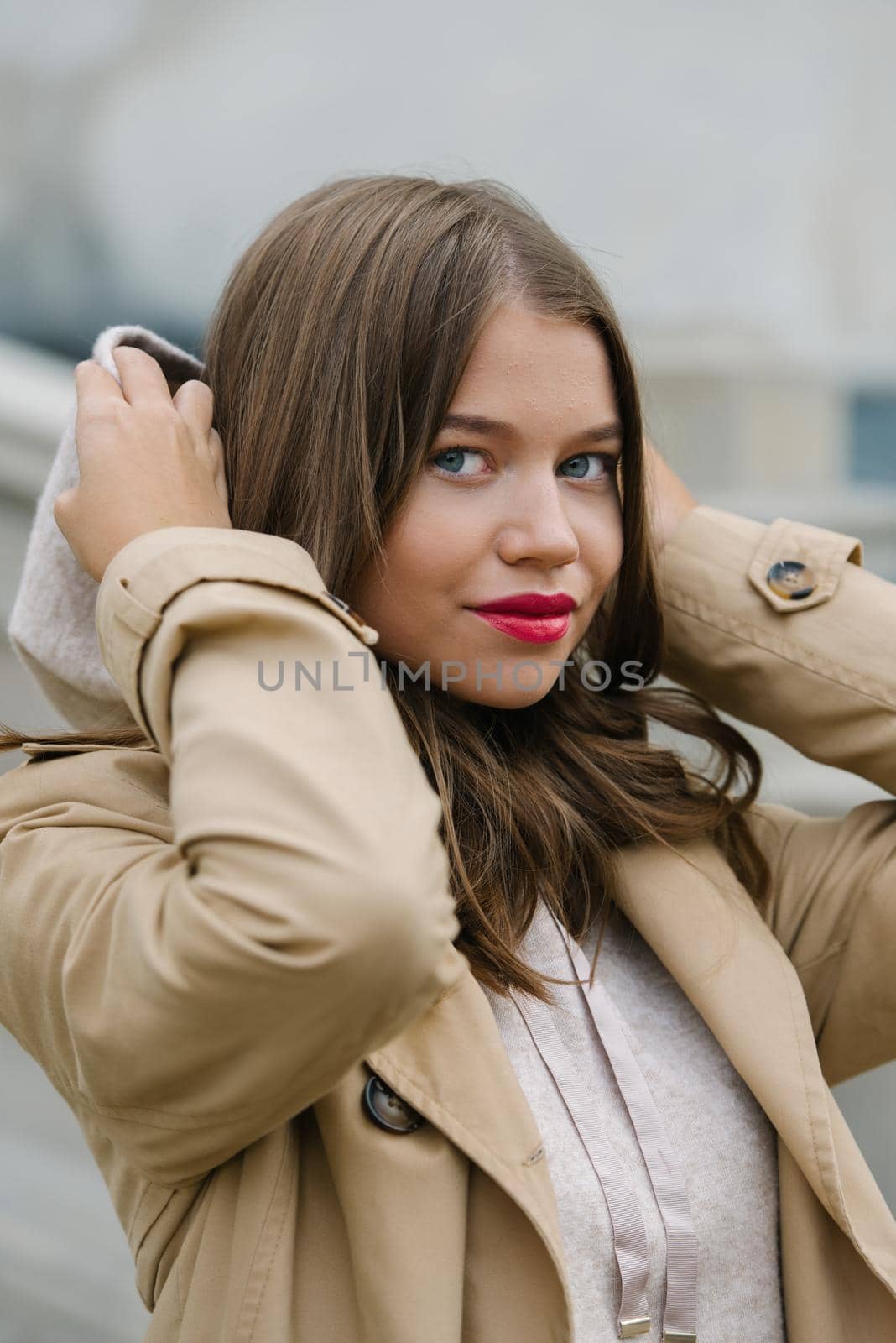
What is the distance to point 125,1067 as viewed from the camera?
3.19ft

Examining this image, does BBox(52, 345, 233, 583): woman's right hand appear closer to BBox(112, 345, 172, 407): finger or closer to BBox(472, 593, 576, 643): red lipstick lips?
BBox(112, 345, 172, 407): finger

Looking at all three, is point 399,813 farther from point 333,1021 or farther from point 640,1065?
point 640,1065

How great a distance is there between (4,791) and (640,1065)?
0.63 m

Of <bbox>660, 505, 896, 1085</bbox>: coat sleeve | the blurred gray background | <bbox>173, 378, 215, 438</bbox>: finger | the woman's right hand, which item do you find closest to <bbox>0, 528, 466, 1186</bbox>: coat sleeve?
the woman's right hand

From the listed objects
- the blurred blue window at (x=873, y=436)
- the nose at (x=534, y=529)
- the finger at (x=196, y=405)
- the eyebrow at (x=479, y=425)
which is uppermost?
the eyebrow at (x=479, y=425)

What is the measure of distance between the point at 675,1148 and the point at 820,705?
489 millimetres

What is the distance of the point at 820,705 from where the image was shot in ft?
4.90

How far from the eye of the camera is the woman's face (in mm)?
1255

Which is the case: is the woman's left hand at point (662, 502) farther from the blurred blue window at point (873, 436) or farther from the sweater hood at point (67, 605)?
the blurred blue window at point (873, 436)

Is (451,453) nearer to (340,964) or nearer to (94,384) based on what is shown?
(94,384)

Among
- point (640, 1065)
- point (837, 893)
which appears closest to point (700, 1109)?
point (640, 1065)

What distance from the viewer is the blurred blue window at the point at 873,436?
12.1ft

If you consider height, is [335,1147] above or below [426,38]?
below

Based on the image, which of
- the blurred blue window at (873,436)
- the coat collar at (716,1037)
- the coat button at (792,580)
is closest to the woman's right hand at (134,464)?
the coat collar at (716,1037)
